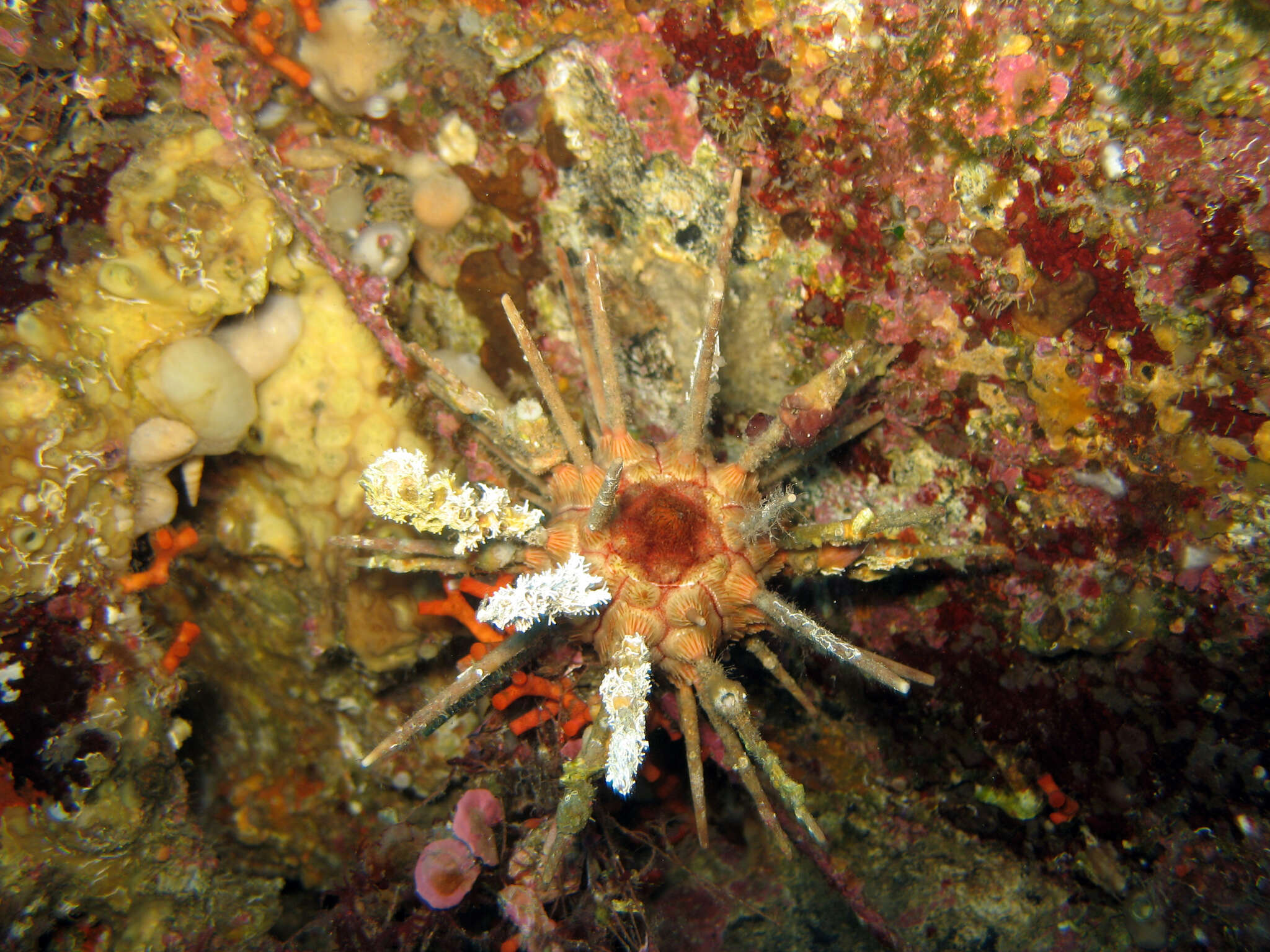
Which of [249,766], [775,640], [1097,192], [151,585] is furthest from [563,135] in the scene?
[249,766]

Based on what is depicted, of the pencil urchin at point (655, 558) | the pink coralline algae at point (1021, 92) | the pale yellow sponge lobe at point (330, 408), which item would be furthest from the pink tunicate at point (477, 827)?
the pink coralline algae at point (1021, 92)

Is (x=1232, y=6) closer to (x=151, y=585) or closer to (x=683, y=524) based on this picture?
(x=683, y=524)

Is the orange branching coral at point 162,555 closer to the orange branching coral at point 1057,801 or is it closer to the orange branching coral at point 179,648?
the orange branching coral at point 179,648

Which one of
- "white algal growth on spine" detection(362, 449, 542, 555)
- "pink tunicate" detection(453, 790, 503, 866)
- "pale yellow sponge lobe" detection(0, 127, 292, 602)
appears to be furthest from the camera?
"pink tunicate" detection(453, 790, 503, 866)

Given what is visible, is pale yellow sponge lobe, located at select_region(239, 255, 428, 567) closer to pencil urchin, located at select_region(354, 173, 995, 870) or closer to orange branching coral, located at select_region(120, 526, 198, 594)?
orange branching coral, located at select_region(120, 526, 198, 594)

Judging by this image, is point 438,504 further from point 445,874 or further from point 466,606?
point 445,874

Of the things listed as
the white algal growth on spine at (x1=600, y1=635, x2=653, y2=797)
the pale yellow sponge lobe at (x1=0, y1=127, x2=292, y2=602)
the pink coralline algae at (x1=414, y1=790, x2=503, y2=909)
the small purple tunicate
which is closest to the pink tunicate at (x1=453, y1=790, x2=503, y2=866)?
the pink coralline algae at (x1=414, y1=790, x2=503, y2=909)
